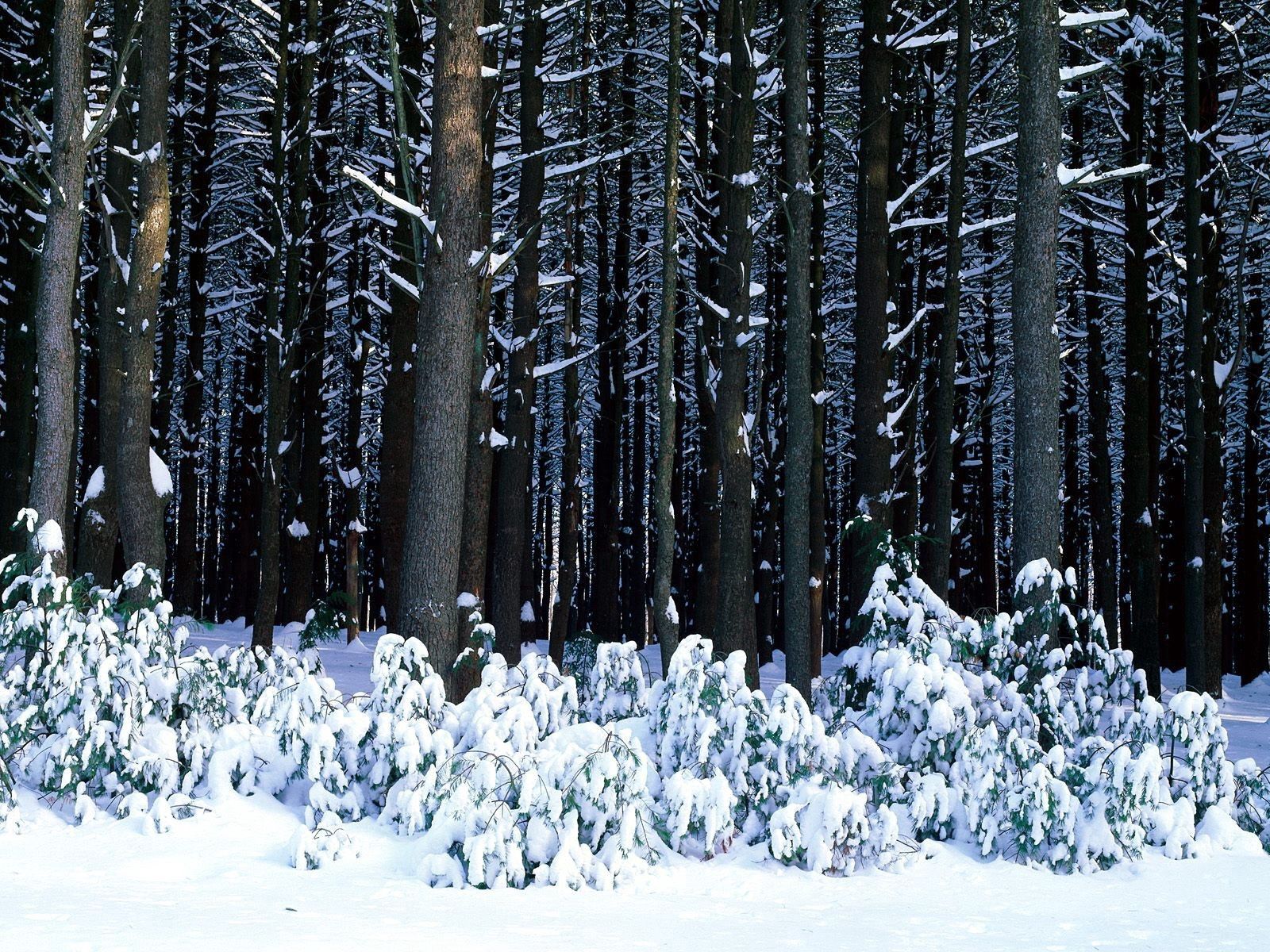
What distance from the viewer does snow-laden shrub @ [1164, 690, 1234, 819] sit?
22.5ft

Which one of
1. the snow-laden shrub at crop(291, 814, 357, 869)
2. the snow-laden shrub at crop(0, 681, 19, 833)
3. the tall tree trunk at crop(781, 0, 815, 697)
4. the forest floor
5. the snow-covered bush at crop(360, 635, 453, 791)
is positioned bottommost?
the forest floor

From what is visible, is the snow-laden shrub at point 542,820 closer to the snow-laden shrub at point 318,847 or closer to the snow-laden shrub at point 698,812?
the snow-laden shrub at point 698,812

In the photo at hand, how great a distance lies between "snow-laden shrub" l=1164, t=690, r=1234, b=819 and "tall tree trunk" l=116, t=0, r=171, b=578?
7.77m

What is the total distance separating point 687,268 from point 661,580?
10.5 m

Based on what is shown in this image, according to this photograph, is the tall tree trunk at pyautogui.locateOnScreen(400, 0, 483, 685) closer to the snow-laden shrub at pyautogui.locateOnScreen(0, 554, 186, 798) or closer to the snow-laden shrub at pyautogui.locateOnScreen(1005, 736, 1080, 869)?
the snow-laden shrub at pyautogui.locateOnScreen(0, 554, 186, 798)

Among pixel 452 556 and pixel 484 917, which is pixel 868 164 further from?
pixel 484 917

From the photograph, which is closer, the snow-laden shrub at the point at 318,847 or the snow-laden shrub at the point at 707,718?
the snow-laden shrub at the point at 318,847

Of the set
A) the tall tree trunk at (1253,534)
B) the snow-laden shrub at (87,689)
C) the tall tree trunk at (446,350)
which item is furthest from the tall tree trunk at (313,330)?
the tall tree trunk at (1253,534)

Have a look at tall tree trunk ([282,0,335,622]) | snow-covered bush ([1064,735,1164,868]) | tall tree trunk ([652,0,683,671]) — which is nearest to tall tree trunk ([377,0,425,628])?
tall tree trunk ([282,0,335,622])

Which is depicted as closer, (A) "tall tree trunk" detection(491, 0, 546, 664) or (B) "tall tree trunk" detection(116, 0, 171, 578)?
(B) "tall tree trunk" detection(116, 0, 171, 578)

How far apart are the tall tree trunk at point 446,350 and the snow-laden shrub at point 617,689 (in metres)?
1.03

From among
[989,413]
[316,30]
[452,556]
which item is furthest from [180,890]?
[989,413]

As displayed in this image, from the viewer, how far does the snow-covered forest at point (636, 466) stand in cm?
604

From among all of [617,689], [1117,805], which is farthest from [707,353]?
[1117,805]
